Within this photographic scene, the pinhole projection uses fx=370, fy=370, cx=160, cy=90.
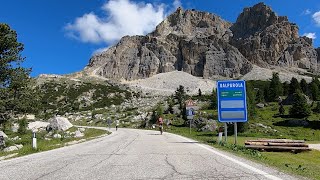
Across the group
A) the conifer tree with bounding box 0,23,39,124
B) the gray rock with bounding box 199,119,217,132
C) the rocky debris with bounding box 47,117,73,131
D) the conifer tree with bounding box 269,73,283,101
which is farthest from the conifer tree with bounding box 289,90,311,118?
the conifer tree with bounding box 0,23,39,124

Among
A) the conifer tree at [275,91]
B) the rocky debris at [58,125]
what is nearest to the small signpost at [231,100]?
the rocky debris at [58,125]

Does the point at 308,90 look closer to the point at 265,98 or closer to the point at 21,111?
the point at 265,98

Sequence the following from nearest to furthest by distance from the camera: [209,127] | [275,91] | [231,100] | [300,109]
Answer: [231,100], [209,127], [300,109], [275,91]

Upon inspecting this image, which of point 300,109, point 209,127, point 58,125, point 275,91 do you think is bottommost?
point 209,127

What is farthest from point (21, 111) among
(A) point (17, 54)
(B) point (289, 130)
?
(B) point (289, 130)

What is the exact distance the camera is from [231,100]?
76.8ft

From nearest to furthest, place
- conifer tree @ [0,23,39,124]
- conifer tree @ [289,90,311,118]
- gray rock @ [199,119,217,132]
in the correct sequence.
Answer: conifer tree @ [0,23,39,124] → gray rock @ [199,119,217,132] → conifer tree @ [289,90,311,118]

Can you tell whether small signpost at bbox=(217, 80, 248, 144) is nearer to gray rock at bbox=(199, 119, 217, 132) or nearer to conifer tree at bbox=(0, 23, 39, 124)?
conifer tree at bbox=(0, 23, 39, 124)

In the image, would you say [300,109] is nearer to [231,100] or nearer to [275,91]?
[275,91]

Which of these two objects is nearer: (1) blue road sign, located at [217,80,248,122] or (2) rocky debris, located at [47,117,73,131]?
(1) blue road sign, located at [217,80,248,122]

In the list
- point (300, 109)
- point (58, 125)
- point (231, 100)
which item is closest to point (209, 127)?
point (58, 125)

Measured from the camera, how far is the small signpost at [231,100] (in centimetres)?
2314

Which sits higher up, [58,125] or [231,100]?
[231,100]

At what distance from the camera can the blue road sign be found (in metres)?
23.1
